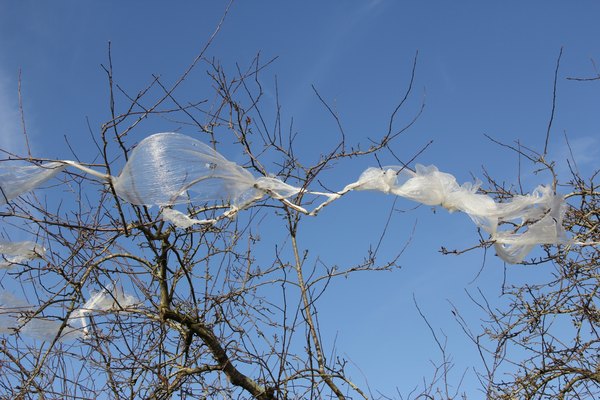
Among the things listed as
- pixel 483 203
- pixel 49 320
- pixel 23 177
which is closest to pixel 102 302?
pixel 49 320

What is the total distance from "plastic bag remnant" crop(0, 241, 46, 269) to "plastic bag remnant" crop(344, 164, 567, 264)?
1.79 metres

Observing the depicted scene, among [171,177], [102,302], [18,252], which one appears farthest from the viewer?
[102,302]

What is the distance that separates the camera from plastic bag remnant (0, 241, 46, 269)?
3.23 m

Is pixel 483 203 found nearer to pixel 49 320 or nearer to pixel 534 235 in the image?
pixel 534 235

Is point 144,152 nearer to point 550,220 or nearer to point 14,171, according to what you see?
point 14,171

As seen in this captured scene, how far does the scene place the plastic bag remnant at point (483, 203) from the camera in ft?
9.07

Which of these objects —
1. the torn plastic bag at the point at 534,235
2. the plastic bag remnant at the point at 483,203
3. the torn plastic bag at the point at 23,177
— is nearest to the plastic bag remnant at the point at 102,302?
the torn plastic bag at the point at 23,177

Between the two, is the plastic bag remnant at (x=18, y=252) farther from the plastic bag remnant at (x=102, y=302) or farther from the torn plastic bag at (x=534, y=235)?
the torn plastic bag at (x=534, y=235)

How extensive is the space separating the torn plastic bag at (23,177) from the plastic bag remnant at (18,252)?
1.91ft

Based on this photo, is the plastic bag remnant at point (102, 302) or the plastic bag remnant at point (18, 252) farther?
the plastic bag remnant at point (102, 302)

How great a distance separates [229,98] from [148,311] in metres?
1.35

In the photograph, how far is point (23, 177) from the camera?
2.75 m

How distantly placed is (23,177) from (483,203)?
7.00ft

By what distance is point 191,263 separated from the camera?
3.54 m
